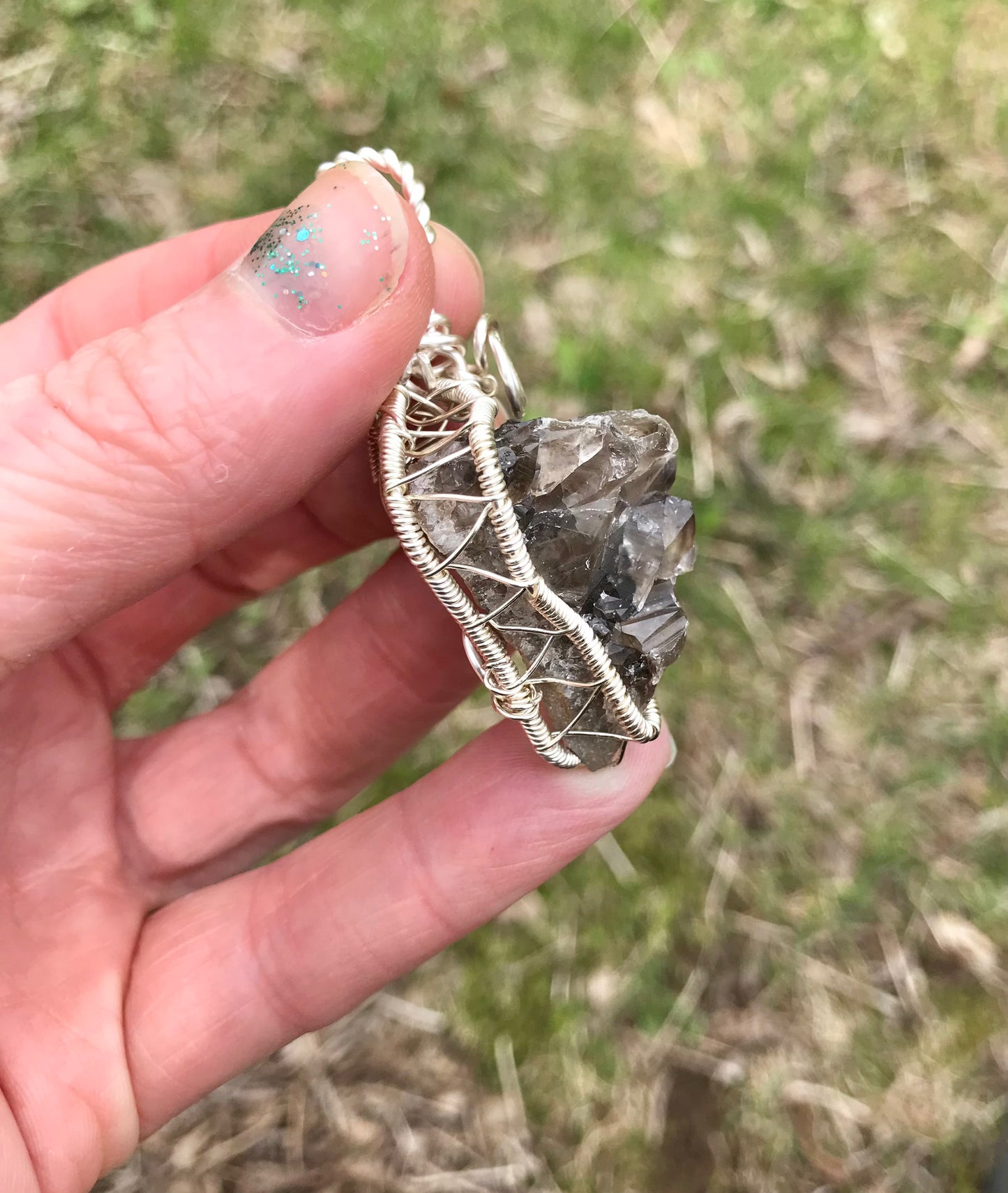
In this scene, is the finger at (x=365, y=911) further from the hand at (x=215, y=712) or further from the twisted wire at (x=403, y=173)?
the twisted wire at (x=403, y=173)

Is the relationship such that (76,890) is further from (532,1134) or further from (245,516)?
(532,1134)

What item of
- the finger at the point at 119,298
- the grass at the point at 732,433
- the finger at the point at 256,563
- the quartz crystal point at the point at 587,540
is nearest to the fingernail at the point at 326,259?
the quartz crystal point at the point at 587,540

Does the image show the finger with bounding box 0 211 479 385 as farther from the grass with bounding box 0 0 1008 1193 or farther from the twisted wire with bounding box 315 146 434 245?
the grass with bounding box 0 0 1008 1193

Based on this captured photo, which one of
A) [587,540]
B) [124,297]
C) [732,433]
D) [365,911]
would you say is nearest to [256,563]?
[124,297]

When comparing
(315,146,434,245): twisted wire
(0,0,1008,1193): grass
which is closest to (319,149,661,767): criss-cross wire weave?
(315,146,434,245): twisted wire

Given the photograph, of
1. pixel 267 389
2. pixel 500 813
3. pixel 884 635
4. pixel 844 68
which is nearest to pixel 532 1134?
pixel 500 813

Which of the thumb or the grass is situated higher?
the thumb
